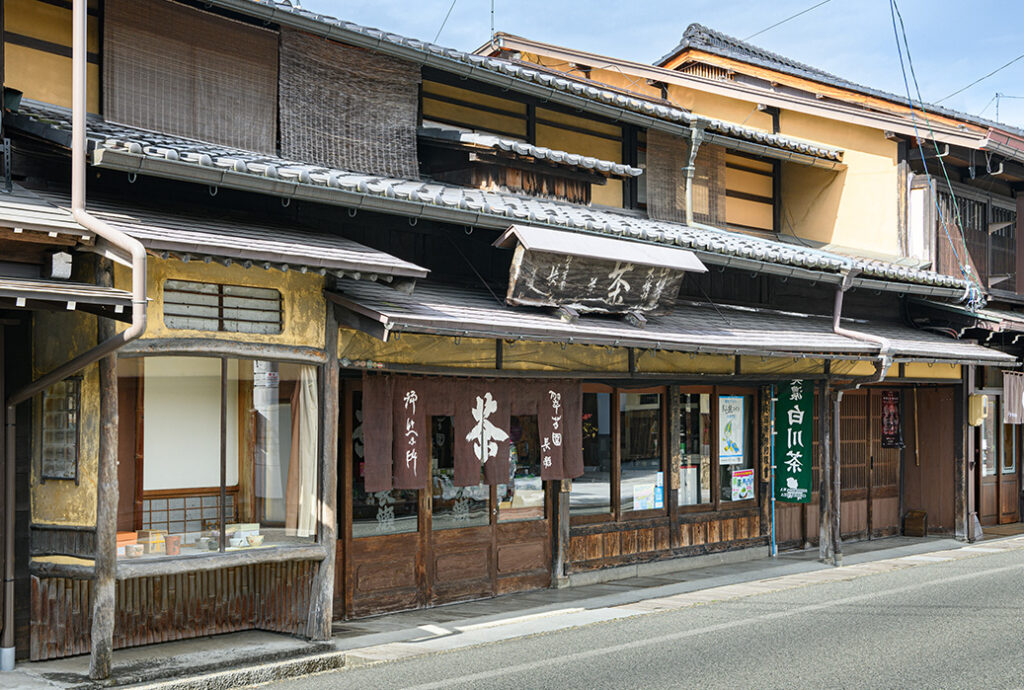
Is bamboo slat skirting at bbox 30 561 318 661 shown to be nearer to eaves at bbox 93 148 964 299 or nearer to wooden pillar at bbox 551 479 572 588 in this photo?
eaves at bbox 93 148 964 299

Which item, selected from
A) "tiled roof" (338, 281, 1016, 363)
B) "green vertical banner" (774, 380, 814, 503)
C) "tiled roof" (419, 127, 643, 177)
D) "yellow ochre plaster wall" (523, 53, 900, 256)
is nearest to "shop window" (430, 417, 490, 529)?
"tiled roof" (338, 281, 1016, 363)

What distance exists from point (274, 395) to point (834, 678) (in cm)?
598

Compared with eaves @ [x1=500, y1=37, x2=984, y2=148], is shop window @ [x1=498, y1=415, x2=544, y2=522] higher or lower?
lower

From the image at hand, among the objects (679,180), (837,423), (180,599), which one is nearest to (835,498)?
(837,423)

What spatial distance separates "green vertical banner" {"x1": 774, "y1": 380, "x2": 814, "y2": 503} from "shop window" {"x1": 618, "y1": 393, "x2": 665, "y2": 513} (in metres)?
2.34

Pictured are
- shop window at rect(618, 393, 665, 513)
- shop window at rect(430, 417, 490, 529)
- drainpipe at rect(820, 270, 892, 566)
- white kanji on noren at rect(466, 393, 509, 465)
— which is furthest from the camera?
drainpipe at rect(820, 270, 892, 566)

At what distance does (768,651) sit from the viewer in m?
10.2

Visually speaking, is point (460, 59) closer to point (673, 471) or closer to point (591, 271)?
point (591, 271)

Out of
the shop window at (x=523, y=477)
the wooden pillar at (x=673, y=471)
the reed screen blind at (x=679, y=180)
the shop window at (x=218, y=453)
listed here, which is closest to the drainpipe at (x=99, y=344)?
the shop window at (x=218, y=453)

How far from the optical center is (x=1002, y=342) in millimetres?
21891

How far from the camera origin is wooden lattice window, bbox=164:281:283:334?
9.45 m

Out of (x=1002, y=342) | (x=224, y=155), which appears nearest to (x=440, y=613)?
(x=224, y=155)

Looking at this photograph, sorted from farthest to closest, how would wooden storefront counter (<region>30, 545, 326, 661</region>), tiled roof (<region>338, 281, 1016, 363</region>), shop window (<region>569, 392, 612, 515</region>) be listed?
shop window (<region>569, 392, 612, 515</region>)
tiled roof (<region>338, 281, 1016, 363</region>)
wooden storefront counter (<region>30, 545, 326, 661</region>)

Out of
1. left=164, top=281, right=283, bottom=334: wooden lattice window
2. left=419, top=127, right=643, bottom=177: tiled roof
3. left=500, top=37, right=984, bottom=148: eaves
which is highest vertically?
left=500, top=37, right=984, bottom=148: eaves
